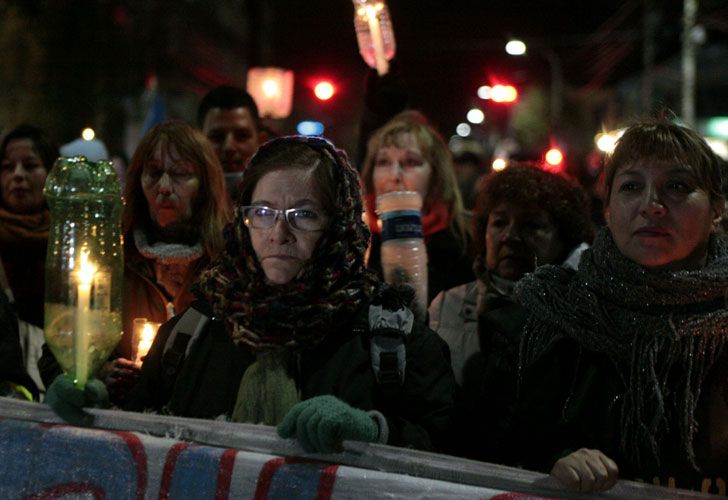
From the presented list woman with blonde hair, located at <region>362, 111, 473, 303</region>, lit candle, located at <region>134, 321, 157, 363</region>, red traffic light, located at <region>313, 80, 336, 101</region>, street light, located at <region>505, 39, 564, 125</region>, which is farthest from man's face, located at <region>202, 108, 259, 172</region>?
street light, located at <region>505, 39, 564, 125</region>

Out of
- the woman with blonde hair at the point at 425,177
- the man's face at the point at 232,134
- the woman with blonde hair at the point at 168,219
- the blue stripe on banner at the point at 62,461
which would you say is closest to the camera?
the blue stripe on banner at the point at 62,461

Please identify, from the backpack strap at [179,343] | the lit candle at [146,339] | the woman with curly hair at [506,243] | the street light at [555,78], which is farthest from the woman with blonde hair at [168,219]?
the street light at [555,78]

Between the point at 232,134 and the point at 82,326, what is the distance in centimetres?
302

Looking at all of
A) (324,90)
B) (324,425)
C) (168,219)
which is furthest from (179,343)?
(324,90)

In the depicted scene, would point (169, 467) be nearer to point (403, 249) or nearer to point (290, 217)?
point (290, 217)

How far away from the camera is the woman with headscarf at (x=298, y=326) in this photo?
3.03 metres

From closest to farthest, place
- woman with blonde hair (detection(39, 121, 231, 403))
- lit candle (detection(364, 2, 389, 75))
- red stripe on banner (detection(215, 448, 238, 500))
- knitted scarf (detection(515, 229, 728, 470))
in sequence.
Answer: red stripe on banner (detection(215, 448, 238, 500)), knitted scarf (detection(515, 229, 728, 470)), woman with blonde hair (detection(39, 121, 231, 403)), lit candle (detection(364, 2, 389, 75))

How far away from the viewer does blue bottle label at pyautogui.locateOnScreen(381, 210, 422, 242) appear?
3850 mm

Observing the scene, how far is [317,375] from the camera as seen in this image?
3088 mm

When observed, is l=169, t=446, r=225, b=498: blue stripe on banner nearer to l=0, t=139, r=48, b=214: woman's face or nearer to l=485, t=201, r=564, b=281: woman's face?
l=485, t=201, r=564, b=281: woman's face

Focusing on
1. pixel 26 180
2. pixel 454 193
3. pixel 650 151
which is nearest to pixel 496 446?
pixel 650 151

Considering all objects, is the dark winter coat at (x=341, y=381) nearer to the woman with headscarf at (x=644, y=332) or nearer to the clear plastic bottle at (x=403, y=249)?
the woman with headscarf at (x=644, y=332)

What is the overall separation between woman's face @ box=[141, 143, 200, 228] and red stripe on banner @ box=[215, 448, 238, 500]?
68.3 inches

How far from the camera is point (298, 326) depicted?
3.03 metres
